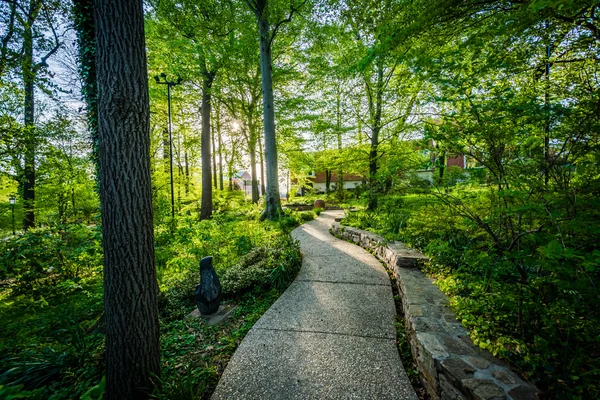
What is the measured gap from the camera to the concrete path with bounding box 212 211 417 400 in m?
1.96

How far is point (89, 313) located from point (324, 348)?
3.70 m

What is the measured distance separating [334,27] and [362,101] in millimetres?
3195

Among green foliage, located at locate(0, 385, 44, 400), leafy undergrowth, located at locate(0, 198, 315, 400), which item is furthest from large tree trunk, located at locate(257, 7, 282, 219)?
green foliage, located at locate(0, 385, 44, 400)

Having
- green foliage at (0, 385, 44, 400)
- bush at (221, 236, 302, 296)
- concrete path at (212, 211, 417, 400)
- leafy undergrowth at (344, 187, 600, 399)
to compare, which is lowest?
concrete path at (212, 211, 417, 400)

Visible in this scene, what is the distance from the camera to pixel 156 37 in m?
8.76

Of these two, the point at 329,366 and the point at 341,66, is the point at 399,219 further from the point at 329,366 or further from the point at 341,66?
the point at 341,66

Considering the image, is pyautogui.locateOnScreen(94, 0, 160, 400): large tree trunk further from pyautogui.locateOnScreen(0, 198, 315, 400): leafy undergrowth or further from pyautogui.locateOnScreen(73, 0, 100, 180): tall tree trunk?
pyautogui.locateOnScreen(73, 0, 100, 180): tall tree trunk

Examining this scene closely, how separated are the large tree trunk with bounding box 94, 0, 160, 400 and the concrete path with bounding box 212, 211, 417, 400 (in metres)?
0.81

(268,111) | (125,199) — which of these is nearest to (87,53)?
(125,199)

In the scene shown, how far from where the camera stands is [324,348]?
2.42 metres

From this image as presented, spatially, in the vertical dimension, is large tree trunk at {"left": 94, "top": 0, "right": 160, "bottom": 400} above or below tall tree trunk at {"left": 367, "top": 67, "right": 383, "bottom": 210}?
below

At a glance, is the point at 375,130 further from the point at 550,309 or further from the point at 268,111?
the point at 550,309

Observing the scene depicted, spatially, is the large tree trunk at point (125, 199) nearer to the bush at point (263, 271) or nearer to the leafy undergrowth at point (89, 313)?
the leafy undergrowth at point (89, 313)

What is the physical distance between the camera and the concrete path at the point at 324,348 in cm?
196
